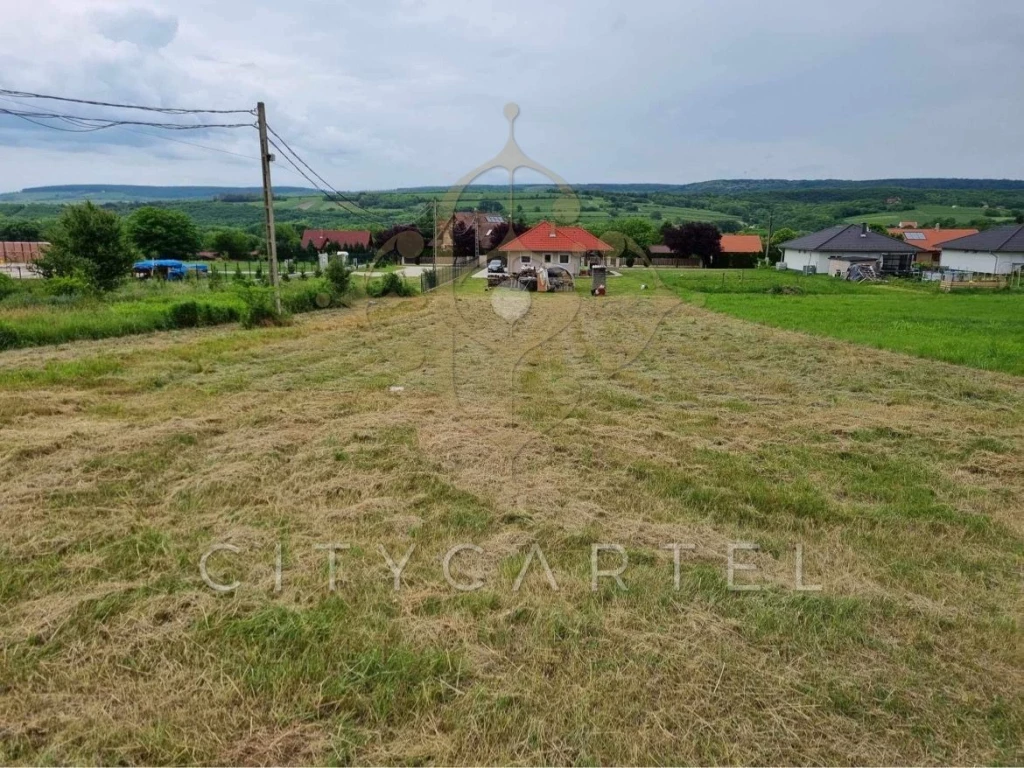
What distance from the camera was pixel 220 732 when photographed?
2.20m

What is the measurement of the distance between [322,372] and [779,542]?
709 centimetres

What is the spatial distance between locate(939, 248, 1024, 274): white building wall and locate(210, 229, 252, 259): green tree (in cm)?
5728

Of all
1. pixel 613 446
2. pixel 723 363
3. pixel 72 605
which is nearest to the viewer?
pixel 72 605

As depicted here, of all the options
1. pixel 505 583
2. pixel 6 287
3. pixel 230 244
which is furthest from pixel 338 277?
pixel 230 244

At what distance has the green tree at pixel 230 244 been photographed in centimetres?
5528

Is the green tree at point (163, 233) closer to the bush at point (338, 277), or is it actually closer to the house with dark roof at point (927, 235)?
the bush at point (338, 277)

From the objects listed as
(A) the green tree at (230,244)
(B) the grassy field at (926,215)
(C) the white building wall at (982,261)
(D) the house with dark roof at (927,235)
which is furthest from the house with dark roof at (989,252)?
(A) the green tree at (230,244)

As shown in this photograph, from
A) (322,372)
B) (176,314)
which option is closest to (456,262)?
(322,372)

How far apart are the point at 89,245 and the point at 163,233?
102 feet

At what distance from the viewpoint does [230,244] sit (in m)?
55.3

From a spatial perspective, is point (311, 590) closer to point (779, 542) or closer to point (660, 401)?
point (779, 542)

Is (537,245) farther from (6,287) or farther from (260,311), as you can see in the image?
(6,287)

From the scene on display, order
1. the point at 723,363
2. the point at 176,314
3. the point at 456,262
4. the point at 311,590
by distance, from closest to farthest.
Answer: the point at 311,590 → the point at 456,262 → the point at 723,363 → the point at 176,314

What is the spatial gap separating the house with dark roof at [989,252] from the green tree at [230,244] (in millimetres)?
57296
